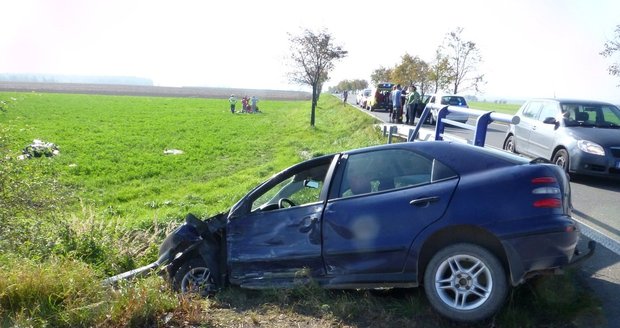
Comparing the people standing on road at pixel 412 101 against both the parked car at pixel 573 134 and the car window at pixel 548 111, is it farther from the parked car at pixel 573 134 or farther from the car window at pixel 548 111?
the car window at pixel 548 111

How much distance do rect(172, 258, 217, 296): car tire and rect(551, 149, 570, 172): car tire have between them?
21.8ft

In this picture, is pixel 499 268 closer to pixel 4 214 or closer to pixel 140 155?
pixel 4 214

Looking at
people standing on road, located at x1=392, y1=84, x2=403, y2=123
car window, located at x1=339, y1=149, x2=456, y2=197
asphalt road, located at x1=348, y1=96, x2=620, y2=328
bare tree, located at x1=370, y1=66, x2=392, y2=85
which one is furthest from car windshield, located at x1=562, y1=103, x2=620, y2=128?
bare tree, located at x1=370, y1=66, x2=392, y2=85

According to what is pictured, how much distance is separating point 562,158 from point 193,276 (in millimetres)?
7147

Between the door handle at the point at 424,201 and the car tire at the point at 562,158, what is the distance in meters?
5.94

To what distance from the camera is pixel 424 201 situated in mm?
3877

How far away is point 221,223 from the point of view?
17.1 ft

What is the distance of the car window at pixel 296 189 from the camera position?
4898mm

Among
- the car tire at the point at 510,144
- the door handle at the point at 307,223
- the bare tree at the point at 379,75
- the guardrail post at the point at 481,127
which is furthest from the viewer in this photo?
the bare tree at the point at 379,75

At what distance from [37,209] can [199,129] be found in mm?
21414

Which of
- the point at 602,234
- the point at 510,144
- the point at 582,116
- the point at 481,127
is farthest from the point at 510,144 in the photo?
the point at 602,234

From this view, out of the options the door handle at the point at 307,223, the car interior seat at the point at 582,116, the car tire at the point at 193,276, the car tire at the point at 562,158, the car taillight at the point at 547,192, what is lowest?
the car tire at the point at 193,276

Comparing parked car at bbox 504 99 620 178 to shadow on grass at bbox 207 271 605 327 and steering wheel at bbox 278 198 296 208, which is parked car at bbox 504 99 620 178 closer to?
shadow on grass at bbox 207 271 605 327

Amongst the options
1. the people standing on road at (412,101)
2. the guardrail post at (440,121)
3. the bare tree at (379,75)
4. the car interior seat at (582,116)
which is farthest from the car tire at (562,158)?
the bare tree at (379,75)
